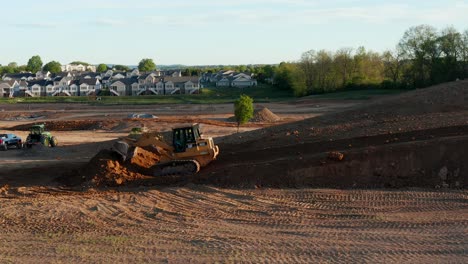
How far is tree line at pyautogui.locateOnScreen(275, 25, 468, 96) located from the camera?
73.6 m

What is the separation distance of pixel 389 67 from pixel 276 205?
76678 mm

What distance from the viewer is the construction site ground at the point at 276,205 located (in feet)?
40.9

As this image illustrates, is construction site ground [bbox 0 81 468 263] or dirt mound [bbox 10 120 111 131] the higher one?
construction site ground [bbox 0 81 468 263]

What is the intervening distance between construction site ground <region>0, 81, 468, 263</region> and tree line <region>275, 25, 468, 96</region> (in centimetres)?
5071

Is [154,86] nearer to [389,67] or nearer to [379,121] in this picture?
[389,67]

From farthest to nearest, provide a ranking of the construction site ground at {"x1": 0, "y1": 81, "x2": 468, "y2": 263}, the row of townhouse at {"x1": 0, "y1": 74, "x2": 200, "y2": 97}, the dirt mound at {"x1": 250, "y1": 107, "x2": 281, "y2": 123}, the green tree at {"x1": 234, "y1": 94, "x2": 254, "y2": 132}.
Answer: the row of townhouse at {"x1": 0, "y1": 74, "x2": 200, "y2": 97} < the dirt mound at {"x1": 250, "y1": 107, "x2": 281, "y2": 123} < the green tree at {"x1": 234, "y1": 94, "x2": 254, "y2": 132} < the construction site ground at {"x1": 0, "y1": 81, "x2": 468, "y2": 263}

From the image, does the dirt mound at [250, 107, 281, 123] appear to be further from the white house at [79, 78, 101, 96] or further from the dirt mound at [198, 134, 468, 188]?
the white house at [79, 78, 101, 96]

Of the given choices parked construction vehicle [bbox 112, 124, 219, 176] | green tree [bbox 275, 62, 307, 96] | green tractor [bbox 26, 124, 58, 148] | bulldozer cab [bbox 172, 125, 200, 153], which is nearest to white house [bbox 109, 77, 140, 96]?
green tree [bbox 275, 62, 307, 96]

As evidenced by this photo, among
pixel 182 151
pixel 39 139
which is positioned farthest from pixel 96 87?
→ pixel 182 151

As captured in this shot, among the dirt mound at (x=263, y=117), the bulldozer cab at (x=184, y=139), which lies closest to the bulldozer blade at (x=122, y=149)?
the bulldozer cab at (x=184, y=139)

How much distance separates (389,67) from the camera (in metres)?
88.8

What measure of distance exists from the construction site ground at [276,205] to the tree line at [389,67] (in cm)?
5071

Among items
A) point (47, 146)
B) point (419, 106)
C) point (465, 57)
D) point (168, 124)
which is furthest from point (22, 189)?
point (465, 57)

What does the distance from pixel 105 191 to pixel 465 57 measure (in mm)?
64171
